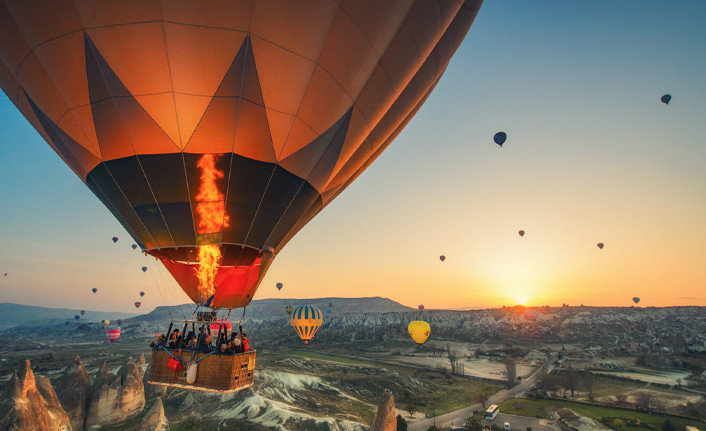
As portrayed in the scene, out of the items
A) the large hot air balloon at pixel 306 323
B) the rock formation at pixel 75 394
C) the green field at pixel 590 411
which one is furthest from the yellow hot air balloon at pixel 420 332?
the rock formation at pixel 75 394

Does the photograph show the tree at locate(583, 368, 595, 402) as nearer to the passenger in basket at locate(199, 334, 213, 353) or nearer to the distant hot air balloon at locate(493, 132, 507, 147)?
the distant hot air balloon at locate(493, 132, 507, 147)

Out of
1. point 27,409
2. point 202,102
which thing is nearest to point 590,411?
point 202,102

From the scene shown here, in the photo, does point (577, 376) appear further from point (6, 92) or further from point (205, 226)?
point (6, 92)

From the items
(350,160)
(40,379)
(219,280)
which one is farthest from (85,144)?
(40,379)

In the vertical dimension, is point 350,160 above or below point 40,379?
above

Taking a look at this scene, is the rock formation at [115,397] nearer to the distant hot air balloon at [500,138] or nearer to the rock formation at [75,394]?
the rock formation at [75,394]

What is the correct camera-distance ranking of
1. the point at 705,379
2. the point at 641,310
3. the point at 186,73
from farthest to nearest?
the point at 641,310 → the point at 705,379 → the point at 186,73
